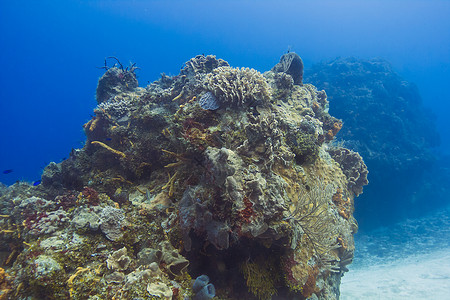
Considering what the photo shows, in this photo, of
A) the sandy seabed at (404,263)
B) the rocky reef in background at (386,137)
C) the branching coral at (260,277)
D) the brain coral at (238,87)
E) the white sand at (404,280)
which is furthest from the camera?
the rocky reef in background at (386,137)

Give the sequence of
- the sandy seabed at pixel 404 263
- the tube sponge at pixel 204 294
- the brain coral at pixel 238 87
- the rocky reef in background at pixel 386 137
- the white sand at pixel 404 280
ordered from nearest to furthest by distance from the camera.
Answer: the tube sponge at pixel 204 294 < the brain coral at pixel 238 87 < the white sand at pixel 404 280 < the sandy seabed at pixel 404 263 < the rocky reef in background at pixel 386 137

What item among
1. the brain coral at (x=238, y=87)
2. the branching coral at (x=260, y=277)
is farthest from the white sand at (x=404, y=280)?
the brain coral at (x=238, y=87)

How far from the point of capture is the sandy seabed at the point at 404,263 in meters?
10.4

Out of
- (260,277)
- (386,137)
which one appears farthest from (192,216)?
(386,137)

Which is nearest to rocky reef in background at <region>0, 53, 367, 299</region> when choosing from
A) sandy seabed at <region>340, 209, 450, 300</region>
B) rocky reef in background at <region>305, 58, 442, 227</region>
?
sandy seabed at <region>340, 209, 450, 300</region>

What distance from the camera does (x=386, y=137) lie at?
2283 centimetres

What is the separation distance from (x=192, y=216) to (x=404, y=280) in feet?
45.5

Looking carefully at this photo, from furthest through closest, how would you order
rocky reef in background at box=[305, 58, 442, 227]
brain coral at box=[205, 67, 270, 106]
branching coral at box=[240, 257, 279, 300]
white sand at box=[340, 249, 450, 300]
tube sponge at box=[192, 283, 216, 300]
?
rocky reef in background at box=[305, 58, 442, 227] → white sand at box=[340, 249, 450, 300] → brain coral at box=[205, 67, 270, 106] → branching coral at box=[240, 257, 279, 300] → tube sponge at box=[192, 283, 216, 300]

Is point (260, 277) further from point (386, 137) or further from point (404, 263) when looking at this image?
point (386, 137)

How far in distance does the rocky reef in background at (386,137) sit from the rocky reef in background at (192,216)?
1781cm

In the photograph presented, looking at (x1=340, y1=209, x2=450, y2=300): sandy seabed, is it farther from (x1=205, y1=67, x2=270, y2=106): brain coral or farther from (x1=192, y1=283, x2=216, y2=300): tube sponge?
(x1=205, y1=67, x2=270, y2=106): brain coral

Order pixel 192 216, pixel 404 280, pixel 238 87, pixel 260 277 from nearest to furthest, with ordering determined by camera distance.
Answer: pixel 192 216 → pixel 260 277 → pixel 238 87 → pixel 404 280

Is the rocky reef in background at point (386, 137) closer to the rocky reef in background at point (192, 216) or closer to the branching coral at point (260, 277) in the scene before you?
the rocky reef in background at point (192, 216)

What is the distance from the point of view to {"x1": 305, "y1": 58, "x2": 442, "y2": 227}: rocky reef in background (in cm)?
2081
